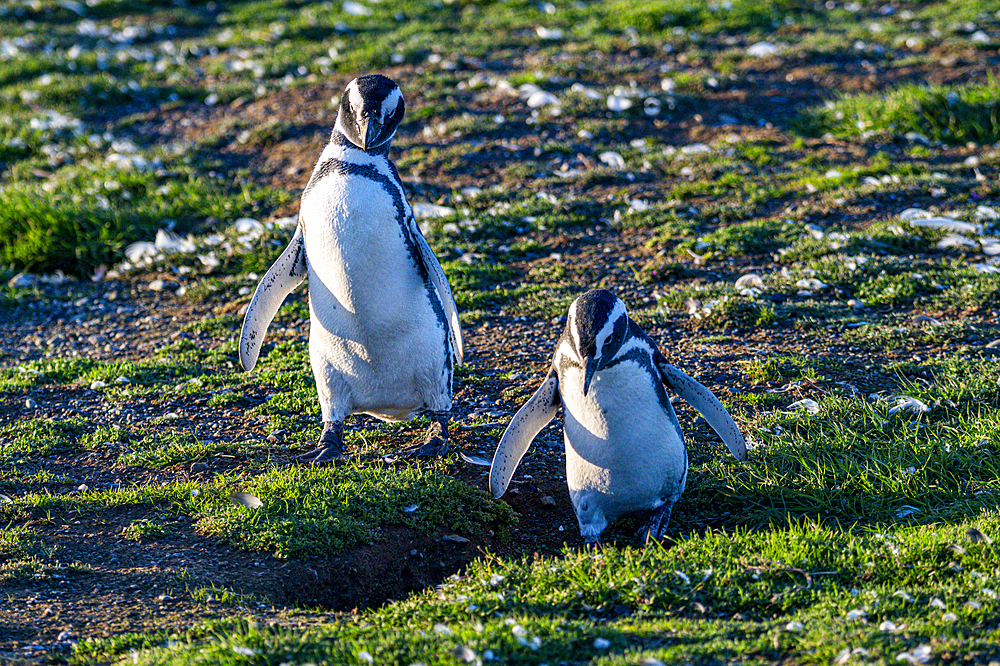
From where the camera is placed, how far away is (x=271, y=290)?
442 cm

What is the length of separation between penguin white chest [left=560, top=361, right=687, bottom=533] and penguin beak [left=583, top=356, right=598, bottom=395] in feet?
0.53

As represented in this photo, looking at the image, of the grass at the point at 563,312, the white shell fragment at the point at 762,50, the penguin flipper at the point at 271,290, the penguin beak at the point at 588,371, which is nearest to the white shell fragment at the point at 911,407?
the grass at the point at 563,312

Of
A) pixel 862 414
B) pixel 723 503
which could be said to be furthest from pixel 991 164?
pixel 723 503

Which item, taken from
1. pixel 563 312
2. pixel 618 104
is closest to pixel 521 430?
pixel 563 312

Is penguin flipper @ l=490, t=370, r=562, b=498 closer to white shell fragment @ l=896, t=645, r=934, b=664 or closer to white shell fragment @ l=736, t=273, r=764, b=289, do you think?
white shell fragment @ l=896, t=645, r=934, b=664

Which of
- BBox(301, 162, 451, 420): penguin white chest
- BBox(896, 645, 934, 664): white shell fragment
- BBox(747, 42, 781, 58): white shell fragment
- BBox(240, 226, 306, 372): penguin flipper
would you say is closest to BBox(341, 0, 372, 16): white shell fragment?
BBox(747, 42, 781, 58): white shell fragment

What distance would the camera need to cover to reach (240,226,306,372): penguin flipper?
4375 millimetres

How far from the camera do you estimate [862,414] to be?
4.29m

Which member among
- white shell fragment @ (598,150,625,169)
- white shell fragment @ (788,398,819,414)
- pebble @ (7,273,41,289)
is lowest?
white shell fragment @ (788,398,819,414)

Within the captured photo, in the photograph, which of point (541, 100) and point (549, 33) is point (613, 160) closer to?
point (541, 100)

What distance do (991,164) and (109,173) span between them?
6.89 m

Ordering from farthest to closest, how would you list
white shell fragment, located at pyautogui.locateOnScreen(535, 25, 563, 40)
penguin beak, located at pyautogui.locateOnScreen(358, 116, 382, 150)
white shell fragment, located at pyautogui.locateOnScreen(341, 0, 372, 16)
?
1. white shell fragment, located at pyautogui.locateOnScreen(341, 0, 372, 16)
2. white shell fragment, located at pyautogui.locateOnScreen(535, 25, 563, 40)
3. penguin beak, located at pyautogui.locateOnScreen(358, 116, 382, 150)

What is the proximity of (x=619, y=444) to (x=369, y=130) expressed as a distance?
5.33ft

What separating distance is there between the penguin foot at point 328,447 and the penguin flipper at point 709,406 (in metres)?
1.41
